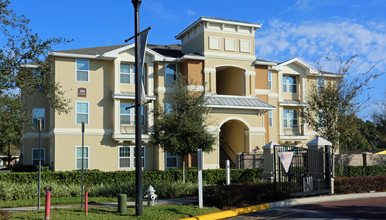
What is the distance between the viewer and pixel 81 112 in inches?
1219

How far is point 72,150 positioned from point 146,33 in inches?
788

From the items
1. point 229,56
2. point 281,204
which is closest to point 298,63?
point 229,56

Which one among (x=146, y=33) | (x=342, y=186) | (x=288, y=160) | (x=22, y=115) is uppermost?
(x=146, y=33)

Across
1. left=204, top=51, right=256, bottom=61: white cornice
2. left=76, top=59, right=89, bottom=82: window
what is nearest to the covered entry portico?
left=204, top=51, right=256, bottom=61: white cornice

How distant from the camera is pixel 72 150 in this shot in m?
30.4

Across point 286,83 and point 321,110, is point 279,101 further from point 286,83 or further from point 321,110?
point 321,110

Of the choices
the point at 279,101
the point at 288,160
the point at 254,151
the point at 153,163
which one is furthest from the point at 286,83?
the point at 288,160

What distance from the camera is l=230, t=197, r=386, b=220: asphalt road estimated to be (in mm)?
13203

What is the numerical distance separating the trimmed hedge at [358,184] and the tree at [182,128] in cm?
783

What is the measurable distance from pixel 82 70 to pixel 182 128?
11.7 meters

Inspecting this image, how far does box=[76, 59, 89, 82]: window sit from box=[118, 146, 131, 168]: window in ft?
19.4

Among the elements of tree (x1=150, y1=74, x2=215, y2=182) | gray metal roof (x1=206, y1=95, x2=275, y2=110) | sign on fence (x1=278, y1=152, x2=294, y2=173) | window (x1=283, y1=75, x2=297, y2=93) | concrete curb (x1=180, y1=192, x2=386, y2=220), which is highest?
window (x1=283, y1=75, x2=297, y2=93)

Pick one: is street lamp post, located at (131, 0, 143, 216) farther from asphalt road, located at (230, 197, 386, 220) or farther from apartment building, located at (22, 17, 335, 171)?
apartment building, located at (22, 17, 335, 171)

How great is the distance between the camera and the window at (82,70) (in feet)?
102
